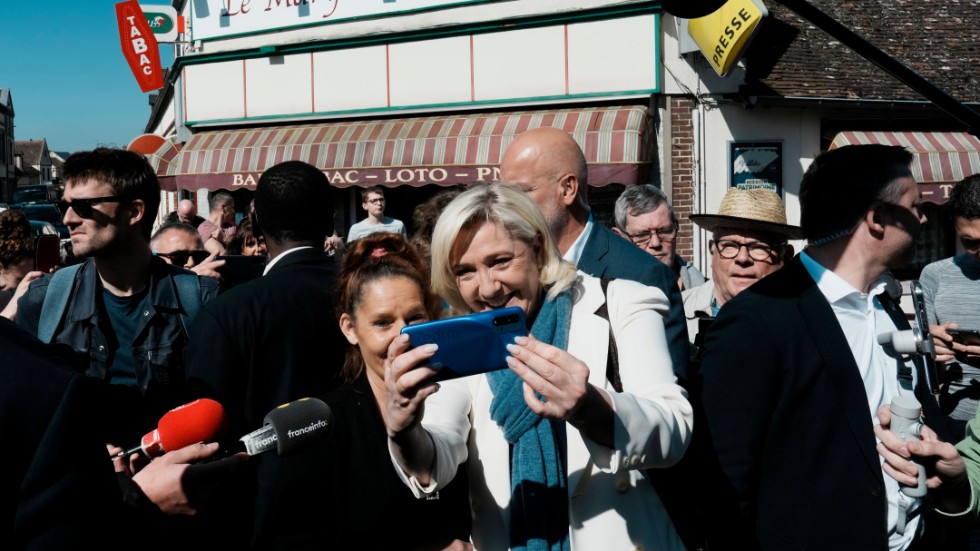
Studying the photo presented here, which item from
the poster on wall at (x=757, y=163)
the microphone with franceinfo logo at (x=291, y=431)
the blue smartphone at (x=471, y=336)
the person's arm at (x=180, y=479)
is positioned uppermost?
the poster on wall at (x=757, y=163)

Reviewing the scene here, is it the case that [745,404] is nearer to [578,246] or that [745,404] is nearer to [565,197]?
[578,246]

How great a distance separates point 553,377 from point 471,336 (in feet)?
0.79

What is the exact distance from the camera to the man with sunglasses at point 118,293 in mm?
3766

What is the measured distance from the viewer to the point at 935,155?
13.3 meters

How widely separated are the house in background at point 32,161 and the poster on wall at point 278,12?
89435mm

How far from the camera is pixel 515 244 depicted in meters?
2.68

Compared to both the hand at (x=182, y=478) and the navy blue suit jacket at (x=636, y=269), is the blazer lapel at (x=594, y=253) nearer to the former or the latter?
the navy blue suit jacket at (x=636, y=269)

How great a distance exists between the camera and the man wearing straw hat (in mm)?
5035

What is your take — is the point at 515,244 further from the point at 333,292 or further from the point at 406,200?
the point at 406,200

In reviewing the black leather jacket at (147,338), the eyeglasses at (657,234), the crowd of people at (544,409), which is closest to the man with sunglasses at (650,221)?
the eyeglasses at (657,234)

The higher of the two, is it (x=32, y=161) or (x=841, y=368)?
(x=32, y=161)

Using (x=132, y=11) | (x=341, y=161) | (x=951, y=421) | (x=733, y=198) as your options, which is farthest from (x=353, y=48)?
(x=951, y=421)

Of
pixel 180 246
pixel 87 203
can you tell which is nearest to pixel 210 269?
pixel 87 203

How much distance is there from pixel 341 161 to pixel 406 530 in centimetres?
1284
